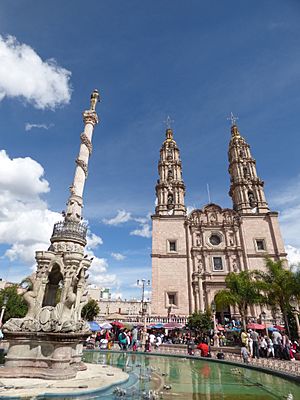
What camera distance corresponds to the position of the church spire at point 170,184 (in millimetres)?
39625

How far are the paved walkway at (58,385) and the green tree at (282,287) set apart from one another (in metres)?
15.9

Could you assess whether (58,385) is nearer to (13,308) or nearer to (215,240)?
(13,308)

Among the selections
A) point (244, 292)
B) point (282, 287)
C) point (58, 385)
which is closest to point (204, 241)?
point (244, 292)

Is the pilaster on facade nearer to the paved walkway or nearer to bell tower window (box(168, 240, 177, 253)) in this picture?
bell tower window (box(168, 240, 177, 253))

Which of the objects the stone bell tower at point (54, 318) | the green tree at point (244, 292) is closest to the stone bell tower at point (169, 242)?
the green tree at point (244, 292)

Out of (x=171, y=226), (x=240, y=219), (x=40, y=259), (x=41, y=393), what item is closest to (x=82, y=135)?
(x=40, y=259)

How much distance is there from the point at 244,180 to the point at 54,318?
38318mm

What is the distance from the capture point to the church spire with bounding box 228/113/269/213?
39.6m

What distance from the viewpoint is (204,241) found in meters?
37.6

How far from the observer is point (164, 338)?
25.5m

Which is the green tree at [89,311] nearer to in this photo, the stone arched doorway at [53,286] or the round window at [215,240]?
the round window at [215,240]

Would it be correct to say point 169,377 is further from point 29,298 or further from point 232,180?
point 232,180

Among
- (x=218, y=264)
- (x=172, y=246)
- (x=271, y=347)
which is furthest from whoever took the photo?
(x=172, y=246)

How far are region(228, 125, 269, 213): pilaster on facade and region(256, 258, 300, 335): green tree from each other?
19.0m
